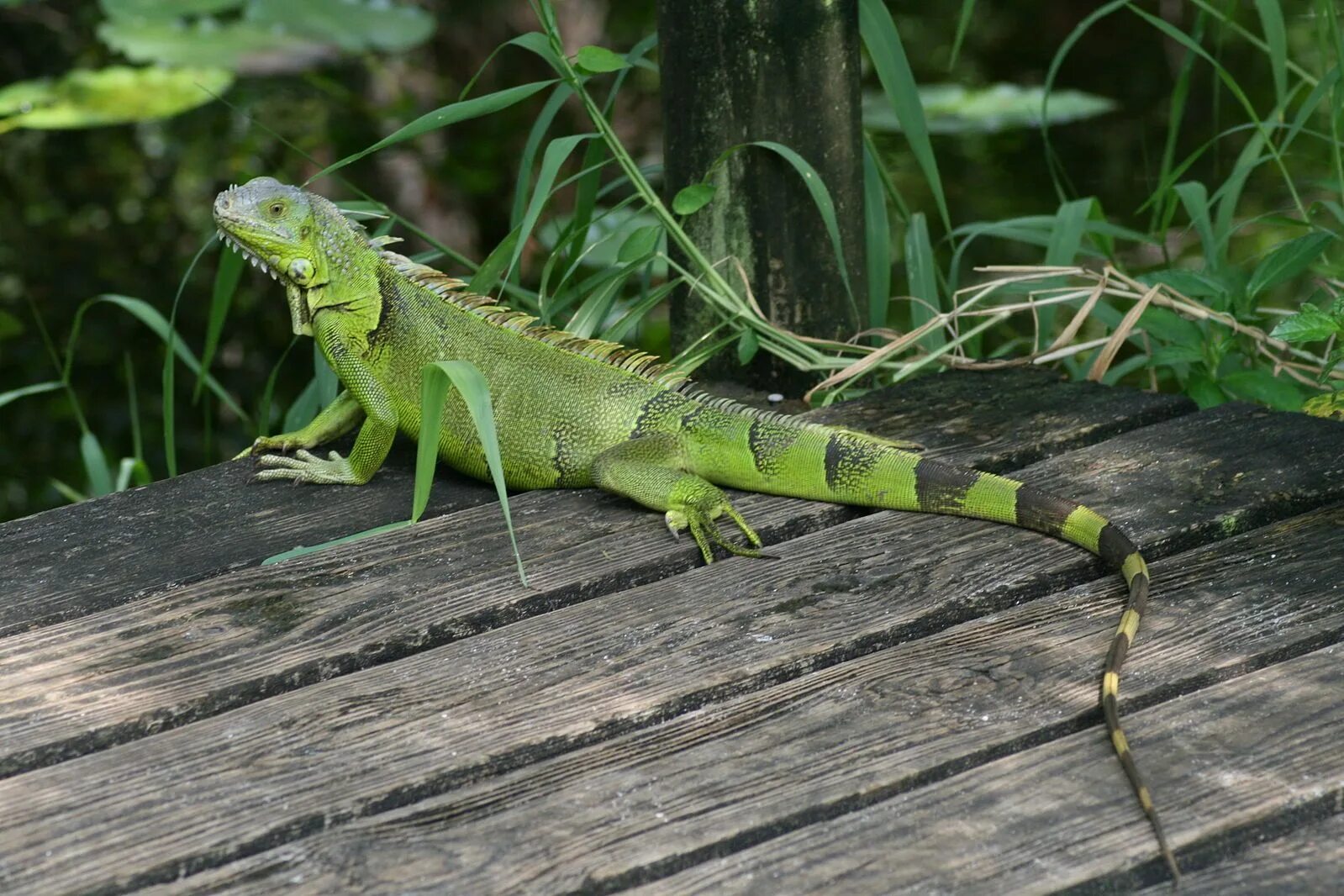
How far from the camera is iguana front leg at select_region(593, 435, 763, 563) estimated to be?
2.61 meters

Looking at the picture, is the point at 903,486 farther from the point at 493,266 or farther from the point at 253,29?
the point at 253,29

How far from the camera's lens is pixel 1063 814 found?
179 centimetres

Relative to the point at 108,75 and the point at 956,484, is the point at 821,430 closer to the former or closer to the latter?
the point at 956,484

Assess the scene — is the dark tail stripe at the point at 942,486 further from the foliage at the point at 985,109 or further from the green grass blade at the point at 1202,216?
the foliage at the point at 985,109

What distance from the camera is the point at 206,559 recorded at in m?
2.62

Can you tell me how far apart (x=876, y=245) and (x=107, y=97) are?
5.33 meters

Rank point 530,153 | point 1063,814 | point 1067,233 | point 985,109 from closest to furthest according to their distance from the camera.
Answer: point 1063,814 < point 530,153 < point 1067,233 < point 985,109

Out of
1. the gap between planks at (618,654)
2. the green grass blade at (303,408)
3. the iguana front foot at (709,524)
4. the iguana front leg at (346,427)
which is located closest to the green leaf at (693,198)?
the iguana front leg at (346,427)

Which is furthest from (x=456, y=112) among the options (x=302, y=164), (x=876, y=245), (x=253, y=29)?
(x=253, y=29)

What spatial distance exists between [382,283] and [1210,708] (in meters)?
1.93

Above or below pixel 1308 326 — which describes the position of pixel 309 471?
Answer: below

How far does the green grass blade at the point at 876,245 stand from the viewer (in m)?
3.69

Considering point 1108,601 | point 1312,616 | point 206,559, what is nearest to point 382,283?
point 206,559

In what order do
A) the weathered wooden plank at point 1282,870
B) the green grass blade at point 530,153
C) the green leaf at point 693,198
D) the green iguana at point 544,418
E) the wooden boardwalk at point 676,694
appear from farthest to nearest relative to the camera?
the green grass blade at point 530,153, the green leaf at point 693,198, the green iguana at point 544,418, the wooden boardwalk at point 676,694, the weathered wooden plank at point 1282,870
